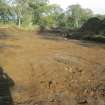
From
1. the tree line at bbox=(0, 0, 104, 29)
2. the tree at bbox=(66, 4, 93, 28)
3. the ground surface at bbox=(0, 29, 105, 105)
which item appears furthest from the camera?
the tree at bbox=(66, 4, 93, 28)

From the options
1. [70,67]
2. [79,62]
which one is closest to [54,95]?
[70,67]

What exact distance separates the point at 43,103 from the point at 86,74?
3.27 m

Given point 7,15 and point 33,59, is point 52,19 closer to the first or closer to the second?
point 7,15

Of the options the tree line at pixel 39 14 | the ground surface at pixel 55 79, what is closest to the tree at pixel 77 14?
the tree line at pixel 39 14

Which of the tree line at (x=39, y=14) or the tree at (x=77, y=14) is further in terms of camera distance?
the tree at (x=77, y=14)

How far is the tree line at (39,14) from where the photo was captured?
181 feet

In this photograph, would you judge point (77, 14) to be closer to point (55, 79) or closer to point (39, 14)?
point (39, 14)

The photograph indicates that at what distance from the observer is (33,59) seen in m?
11.6

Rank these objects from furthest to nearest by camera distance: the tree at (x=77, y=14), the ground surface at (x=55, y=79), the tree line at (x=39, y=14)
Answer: the tree at (x=77, y=14) → the tree line at (x=39, y=14) → the ground surface at (x=55, y=79)

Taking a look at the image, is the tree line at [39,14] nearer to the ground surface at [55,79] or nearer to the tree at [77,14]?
the tree at [77,14]

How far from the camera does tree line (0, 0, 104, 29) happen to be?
55188 millimetres

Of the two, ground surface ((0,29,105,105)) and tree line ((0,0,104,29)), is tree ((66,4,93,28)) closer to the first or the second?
tree line ((0,0,104,29))

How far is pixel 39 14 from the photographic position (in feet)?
205

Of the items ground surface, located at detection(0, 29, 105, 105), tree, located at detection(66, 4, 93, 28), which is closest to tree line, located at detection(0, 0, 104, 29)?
tree, located at detection(66, 4, 93, 28)
